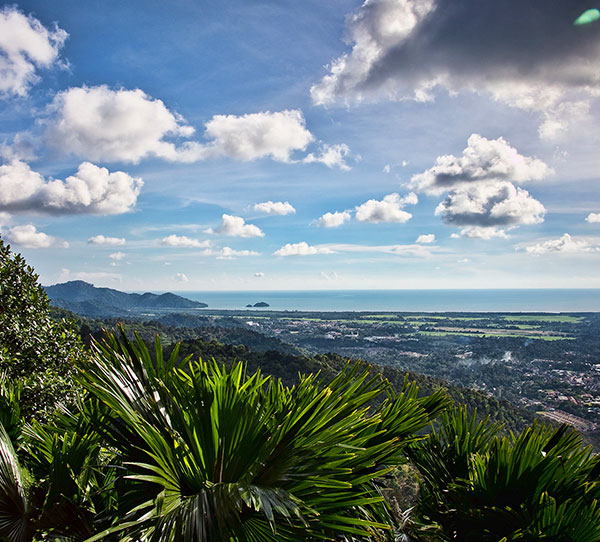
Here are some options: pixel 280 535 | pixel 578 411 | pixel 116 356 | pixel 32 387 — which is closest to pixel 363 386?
pixel 280 535

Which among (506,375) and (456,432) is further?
(506,375)

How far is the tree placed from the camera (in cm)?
427

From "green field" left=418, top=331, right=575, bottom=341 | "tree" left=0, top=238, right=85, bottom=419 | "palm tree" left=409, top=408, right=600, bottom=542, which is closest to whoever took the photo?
"palm tree" left=409, top=408, right=600, bottom=542

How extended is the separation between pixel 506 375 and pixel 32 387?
54686 mm

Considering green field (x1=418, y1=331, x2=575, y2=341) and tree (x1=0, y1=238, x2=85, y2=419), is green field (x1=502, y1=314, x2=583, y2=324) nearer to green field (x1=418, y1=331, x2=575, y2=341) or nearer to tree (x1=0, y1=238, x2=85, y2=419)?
green field (x1=418, y1=331, x2=575, y2=341)

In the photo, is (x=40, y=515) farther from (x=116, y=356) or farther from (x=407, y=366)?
(x=407, y=366)

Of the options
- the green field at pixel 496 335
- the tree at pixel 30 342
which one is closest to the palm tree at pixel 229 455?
the tree at pixel 30 342

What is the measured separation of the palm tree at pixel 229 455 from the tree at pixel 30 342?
11.4 feet

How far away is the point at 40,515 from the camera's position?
1356mm

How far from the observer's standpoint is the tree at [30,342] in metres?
4.27

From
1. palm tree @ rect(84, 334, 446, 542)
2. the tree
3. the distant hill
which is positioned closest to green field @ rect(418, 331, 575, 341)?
the tree

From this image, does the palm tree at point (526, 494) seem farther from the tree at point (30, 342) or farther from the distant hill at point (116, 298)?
the distant hill at point (116, 298)

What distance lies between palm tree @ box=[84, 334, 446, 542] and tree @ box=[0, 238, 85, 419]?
3477 millimetres

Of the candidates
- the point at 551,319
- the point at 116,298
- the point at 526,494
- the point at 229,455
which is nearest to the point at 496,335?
the point at 551,319
